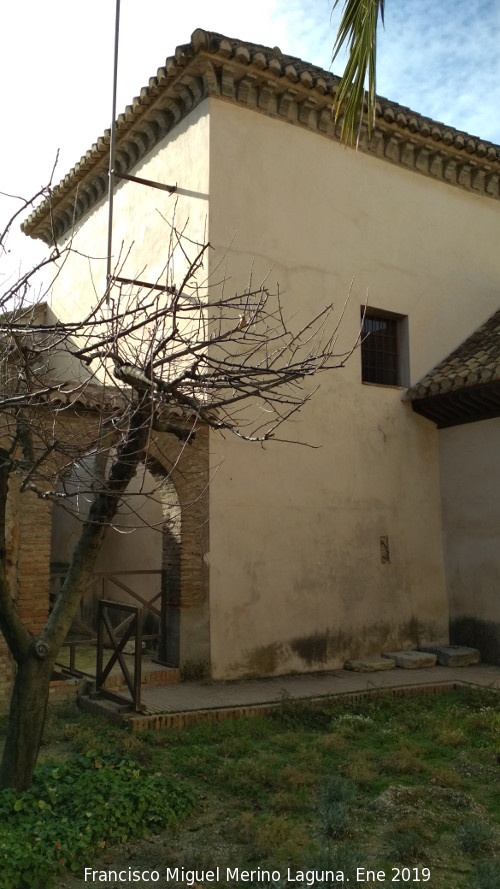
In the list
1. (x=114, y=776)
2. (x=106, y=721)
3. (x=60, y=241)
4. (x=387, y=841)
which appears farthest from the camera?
(x=60, y=241)

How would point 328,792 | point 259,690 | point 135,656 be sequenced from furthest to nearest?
point 259,690 < point 135,656 < point 328,792

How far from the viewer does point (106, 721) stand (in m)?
7.09

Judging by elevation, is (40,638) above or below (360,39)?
below

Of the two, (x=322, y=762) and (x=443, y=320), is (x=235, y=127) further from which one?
(x=322, y=762)

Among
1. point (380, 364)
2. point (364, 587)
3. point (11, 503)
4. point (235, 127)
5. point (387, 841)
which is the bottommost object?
point (387, 841)

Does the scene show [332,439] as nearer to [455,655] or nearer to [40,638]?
[455,655]

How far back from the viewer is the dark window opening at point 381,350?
11305 mm

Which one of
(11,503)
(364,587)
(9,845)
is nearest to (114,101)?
(11,503)

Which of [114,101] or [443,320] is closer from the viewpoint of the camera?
[114,101]

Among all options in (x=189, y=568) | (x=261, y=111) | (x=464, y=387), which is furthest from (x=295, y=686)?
(x=261, y=111)

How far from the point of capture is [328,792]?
5.14 meters

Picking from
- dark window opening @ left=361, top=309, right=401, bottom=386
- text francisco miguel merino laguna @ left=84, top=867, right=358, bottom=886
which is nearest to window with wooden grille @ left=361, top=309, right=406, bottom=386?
dark window opening @ left=361, top=309, right=401, bottom=386

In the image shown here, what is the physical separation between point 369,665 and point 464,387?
12.9 ft

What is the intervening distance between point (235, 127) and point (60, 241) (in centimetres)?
530
